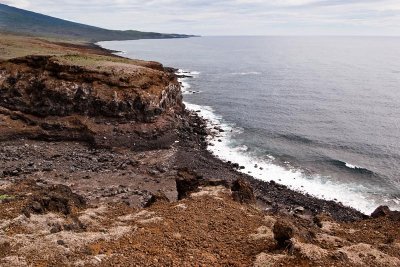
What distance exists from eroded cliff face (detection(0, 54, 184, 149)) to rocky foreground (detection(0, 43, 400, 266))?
0.47 ft

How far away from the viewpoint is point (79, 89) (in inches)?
2112

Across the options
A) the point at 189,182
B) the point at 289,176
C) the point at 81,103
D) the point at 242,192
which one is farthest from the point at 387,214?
the point at 81,103

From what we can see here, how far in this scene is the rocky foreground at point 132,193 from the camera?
18.1m

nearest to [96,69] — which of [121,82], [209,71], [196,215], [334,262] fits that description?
[121,82]

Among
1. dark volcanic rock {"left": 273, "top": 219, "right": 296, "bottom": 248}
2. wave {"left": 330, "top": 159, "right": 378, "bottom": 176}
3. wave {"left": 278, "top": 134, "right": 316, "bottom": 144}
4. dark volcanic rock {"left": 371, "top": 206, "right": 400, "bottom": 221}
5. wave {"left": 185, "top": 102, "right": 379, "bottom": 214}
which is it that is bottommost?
wave {"left": 185, "top": 102, "right": 379, "bottom": 214}

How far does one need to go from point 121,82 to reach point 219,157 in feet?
57.4

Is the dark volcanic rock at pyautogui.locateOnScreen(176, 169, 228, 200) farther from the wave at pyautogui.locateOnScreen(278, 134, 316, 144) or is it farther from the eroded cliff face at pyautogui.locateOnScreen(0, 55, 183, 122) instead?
the wave at pyautogui.locateOnScreen(278, 134, 316, 144)

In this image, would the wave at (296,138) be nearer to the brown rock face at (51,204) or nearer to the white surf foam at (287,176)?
the white surf foam at (287,176)

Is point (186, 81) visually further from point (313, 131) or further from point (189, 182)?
point (189, 182)

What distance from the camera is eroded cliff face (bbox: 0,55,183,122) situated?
53281mm

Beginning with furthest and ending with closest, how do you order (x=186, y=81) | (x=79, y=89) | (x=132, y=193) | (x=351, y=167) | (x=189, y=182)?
1. (x=186, y=81)
2. (x=79, y=89)
3. (x=351, y=167)
4. (x=132, y=193)
5. (x=189, y=182)

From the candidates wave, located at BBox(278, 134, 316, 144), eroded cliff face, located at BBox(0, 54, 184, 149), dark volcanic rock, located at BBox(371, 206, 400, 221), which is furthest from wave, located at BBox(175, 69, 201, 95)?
dark volcanic rock, located at BBox(371, 206, 400, 221)

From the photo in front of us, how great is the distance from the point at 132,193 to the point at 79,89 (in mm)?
22661

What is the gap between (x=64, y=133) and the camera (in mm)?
50750
